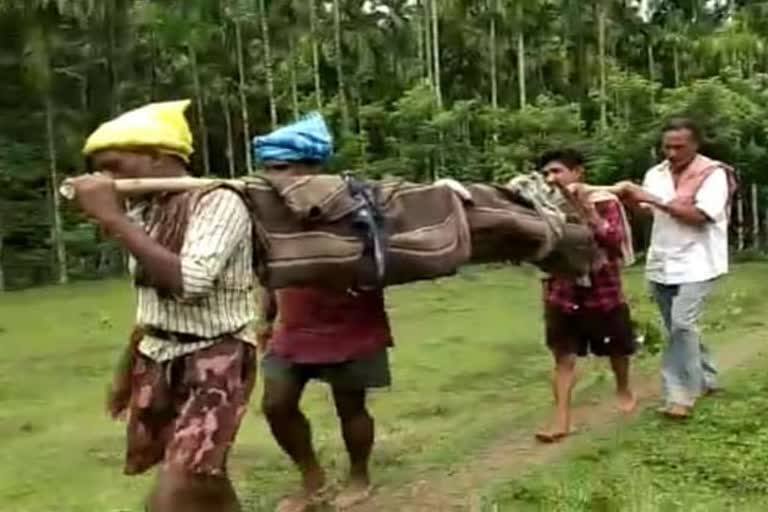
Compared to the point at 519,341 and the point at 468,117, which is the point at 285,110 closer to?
the point at 468,117

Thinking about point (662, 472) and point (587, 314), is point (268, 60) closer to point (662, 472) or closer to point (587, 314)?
point (587, 314)

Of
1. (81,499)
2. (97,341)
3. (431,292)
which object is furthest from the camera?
(431,292)

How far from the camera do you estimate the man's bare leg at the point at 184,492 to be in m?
3.48

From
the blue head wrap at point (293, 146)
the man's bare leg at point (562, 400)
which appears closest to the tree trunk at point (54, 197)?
the man's bare leg at point (562, 400)

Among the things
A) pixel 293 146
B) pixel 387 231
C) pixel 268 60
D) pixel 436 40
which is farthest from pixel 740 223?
pixel 387 231

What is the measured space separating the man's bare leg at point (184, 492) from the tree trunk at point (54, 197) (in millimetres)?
18031

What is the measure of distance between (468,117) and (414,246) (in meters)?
18.6

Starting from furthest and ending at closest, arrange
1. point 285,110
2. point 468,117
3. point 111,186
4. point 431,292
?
point 285,110
point 468,117
point 431,292
point 111,186

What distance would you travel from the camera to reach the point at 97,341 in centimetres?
1161

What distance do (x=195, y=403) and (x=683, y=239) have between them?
131 inches

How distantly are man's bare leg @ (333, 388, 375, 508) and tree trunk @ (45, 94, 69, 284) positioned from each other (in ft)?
54.5

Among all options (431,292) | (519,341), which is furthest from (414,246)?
(431,292)

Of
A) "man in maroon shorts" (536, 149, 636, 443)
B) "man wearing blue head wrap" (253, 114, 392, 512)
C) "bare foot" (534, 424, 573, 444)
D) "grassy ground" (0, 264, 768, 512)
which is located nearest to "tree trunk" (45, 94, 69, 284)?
"grassy ground" (0, 264, 768, 512)

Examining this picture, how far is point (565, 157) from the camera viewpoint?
6043 millimetres
